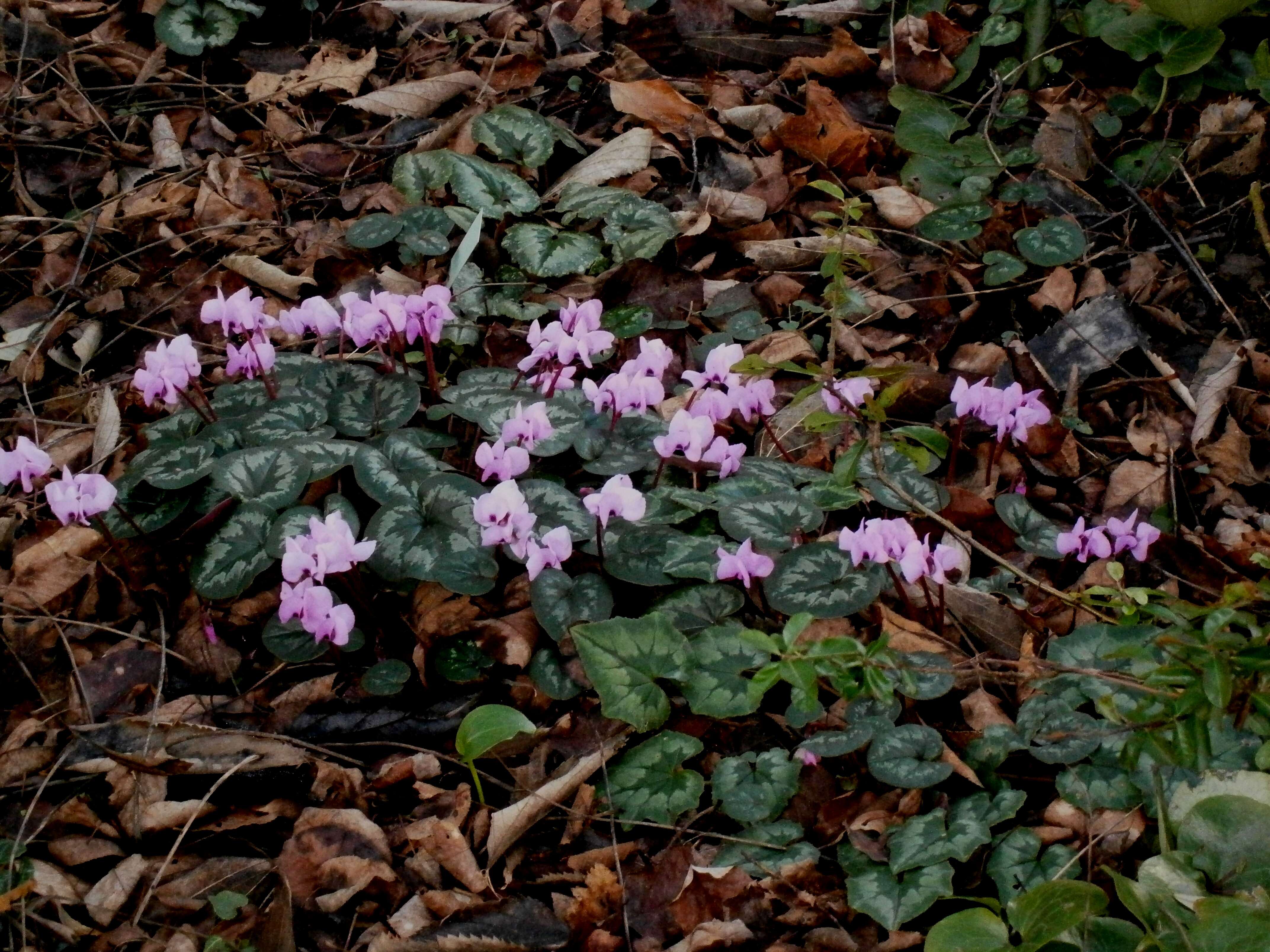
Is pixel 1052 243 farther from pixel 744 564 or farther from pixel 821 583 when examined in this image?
pixel 744 564

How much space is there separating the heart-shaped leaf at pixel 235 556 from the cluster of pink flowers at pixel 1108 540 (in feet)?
5.19

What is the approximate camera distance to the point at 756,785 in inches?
81.7

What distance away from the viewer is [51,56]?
409cm

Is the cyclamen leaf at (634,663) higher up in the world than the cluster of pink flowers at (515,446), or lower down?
lower down

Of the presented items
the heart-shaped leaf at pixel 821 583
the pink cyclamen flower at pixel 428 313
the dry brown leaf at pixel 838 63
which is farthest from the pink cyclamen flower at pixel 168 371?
the dry brown leaf at pixel 838 63

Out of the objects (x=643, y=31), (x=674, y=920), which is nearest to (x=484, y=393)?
(x=674, y=920)

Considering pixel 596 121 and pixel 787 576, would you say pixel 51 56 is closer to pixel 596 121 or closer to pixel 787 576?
pixel 596 121

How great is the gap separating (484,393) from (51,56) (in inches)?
98.9

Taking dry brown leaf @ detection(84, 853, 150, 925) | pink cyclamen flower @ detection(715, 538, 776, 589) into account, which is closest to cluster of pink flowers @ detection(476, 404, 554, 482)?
pink cyclamen flower @ detection(715, 538, 776, 589)

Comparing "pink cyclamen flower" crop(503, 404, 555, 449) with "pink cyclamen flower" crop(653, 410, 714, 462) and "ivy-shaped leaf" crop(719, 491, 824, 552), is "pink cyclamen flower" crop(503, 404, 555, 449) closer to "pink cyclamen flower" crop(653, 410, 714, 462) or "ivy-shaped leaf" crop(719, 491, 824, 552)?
"pink cyclamen flower" crop(653, 410, 714, 462)

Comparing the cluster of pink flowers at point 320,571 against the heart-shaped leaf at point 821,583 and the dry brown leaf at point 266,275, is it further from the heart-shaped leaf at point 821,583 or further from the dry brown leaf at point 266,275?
the dry brown leaf at point 266,275

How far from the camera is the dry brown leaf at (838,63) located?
396 cm

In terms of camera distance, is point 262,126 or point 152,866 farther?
point 262,126

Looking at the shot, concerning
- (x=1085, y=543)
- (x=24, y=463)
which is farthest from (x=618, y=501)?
(x=24, y=463)
